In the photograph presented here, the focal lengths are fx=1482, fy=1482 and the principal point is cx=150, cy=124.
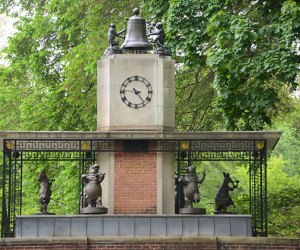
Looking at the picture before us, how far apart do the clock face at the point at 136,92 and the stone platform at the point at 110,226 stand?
3.01 m

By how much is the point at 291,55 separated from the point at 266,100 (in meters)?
1.83

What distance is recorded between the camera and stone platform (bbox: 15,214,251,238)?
32.2 metres

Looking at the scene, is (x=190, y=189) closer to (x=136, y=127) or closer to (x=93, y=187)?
(x=136, y=127)

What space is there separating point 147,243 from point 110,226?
0.97 m

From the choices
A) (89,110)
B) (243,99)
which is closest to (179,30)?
(243,99)

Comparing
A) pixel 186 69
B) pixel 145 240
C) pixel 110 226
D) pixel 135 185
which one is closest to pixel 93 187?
pixel 110 226

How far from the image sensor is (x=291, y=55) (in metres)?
35.9

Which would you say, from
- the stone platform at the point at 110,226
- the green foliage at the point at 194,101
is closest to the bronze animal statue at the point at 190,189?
the stone platform at the point at 110,226

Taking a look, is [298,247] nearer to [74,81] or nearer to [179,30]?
[179,30]

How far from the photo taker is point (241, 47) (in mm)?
36594

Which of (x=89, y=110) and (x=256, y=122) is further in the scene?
(x=89, y=110)

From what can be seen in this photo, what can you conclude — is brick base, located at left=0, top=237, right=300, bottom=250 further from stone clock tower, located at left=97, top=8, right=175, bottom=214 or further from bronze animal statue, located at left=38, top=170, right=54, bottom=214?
bronze animal statue, located at left=38, top=170, right=54, bottom=214

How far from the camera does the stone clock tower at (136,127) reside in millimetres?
33719

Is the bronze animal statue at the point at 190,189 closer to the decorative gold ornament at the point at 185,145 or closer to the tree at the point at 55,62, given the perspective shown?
the decorative gold ornament at the point at 185,145
